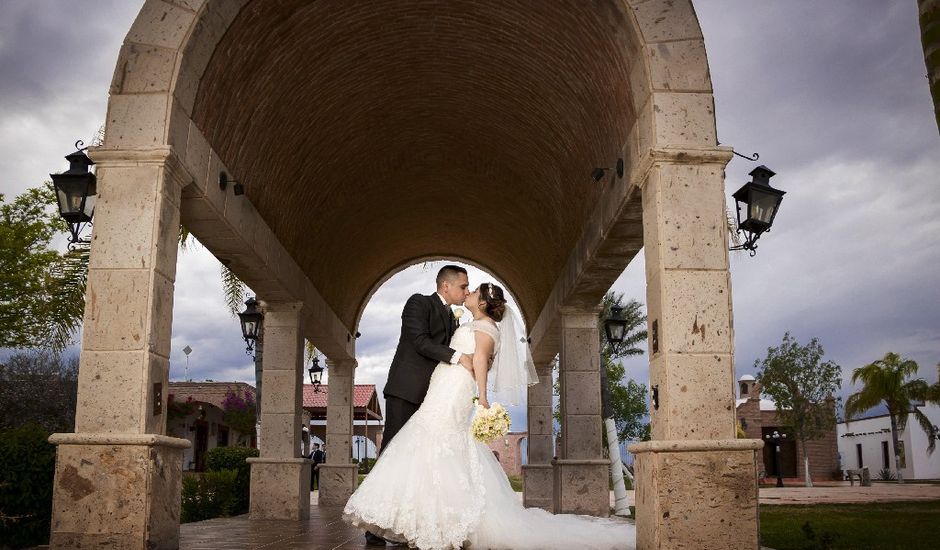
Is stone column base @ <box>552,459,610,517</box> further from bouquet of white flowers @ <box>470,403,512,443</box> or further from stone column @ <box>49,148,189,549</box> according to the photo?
stone column @ <box>49,148,189,549</box>

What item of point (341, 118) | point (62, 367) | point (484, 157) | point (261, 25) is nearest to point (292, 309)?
point (341, 118)

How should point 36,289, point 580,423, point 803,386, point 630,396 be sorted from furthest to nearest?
point 630,396
point 803,386
point 36,289
point 580,423

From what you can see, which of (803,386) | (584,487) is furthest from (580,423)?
(803,386)

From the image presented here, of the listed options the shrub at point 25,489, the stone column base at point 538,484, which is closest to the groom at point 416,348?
the shrub at point 25,489

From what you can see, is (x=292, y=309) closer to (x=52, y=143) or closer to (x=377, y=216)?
(x=377, y=216)

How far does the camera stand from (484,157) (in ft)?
44.8

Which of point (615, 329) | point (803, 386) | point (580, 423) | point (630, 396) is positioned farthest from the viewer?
point (630, 396)

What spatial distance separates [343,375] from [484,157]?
7369mm

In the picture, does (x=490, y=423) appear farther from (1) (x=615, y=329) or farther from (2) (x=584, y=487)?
(1) (x=615, y=329)

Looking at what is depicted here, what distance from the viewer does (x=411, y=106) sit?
1218 centimetres

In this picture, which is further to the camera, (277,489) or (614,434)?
(614,434)

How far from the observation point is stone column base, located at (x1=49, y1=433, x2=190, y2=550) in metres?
6.13

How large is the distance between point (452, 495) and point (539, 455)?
11660 millimetres

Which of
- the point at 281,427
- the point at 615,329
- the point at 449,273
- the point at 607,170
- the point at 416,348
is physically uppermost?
the point at 607,170
